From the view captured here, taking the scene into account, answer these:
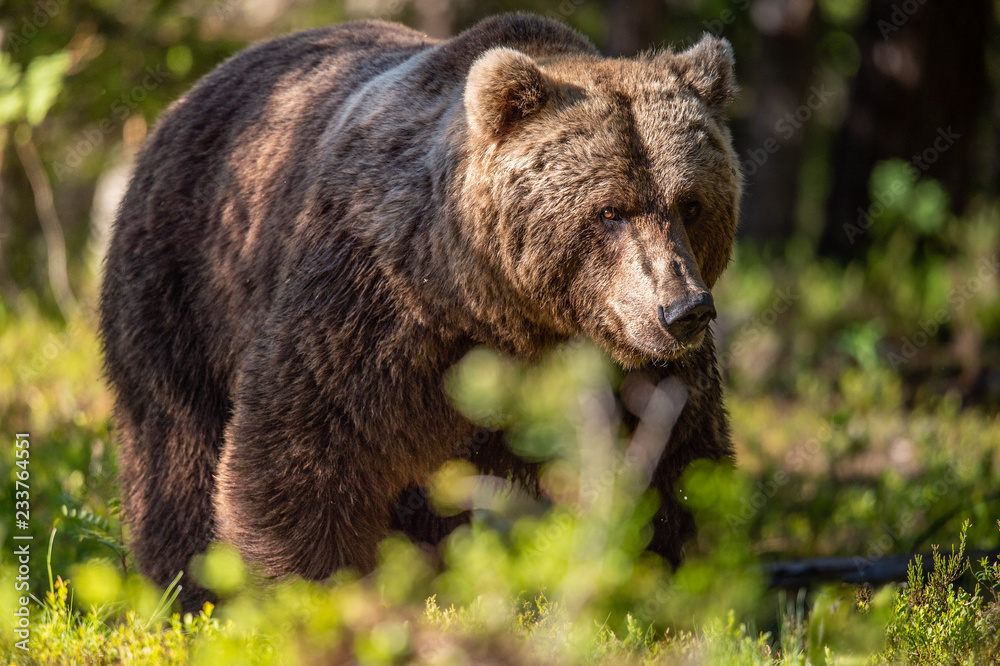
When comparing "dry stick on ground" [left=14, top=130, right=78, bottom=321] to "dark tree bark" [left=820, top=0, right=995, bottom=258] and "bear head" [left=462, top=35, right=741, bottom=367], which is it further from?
"dark tree bark" [left=820, top=0, right=995, bottom=258]

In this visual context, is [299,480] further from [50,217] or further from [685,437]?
[50,217]

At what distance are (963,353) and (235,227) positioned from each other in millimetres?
5860

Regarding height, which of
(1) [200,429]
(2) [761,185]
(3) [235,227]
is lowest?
(2) [761,185]

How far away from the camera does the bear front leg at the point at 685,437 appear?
12.3ft

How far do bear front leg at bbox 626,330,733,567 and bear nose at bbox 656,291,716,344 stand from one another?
0.47m

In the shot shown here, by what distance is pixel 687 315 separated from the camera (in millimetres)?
3193

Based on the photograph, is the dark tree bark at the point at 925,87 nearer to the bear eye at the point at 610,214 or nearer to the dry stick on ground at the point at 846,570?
the dry stick on ground at the point at 846,570

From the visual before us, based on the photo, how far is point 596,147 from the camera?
3.47 metres

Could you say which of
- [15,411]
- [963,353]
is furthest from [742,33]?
[15,411]

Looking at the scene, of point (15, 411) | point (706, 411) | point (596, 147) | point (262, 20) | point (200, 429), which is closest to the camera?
point (596, 147)

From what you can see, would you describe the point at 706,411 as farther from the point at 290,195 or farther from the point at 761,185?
the point at 761,185

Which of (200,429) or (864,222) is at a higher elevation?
(200,429)

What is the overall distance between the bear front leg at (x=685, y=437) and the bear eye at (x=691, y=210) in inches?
19.3

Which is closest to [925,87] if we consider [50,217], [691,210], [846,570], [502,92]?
[846,570]
